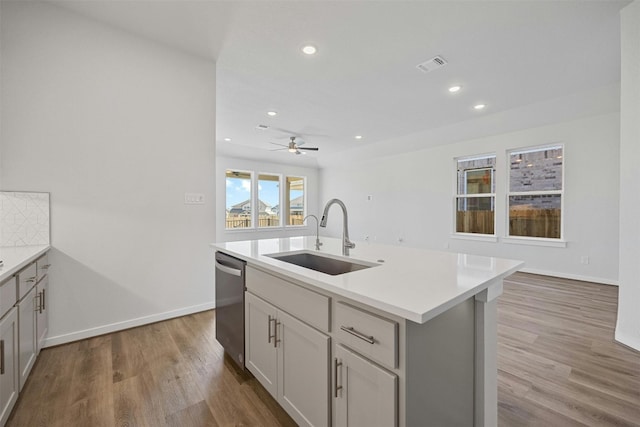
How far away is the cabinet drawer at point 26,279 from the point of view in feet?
5.16

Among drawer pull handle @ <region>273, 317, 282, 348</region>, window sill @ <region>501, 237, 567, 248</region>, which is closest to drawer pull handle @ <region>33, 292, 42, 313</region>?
drawer pull handle @ <region>273, 317, 282, 348</region>

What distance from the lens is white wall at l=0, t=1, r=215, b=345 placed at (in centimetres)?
216

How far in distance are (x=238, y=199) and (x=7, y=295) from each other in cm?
644

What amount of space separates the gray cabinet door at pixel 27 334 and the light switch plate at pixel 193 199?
134 cm

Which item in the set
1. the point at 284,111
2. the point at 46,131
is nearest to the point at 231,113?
the point at 284,111

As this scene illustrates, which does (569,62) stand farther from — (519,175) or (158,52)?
(158,52)

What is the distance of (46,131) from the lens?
221 cm

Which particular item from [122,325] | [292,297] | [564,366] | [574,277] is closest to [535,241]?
[574,277]

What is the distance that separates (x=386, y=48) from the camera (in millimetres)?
2775

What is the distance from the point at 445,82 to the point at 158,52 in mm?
3282

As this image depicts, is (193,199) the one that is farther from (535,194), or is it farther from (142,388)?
(535,194)

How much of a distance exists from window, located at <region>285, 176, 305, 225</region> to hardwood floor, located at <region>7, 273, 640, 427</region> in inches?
244

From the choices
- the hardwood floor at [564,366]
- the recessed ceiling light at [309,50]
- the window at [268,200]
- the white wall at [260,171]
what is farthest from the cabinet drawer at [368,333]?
the window at [268,200]

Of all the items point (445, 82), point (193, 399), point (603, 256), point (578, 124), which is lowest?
point (193, 399)
